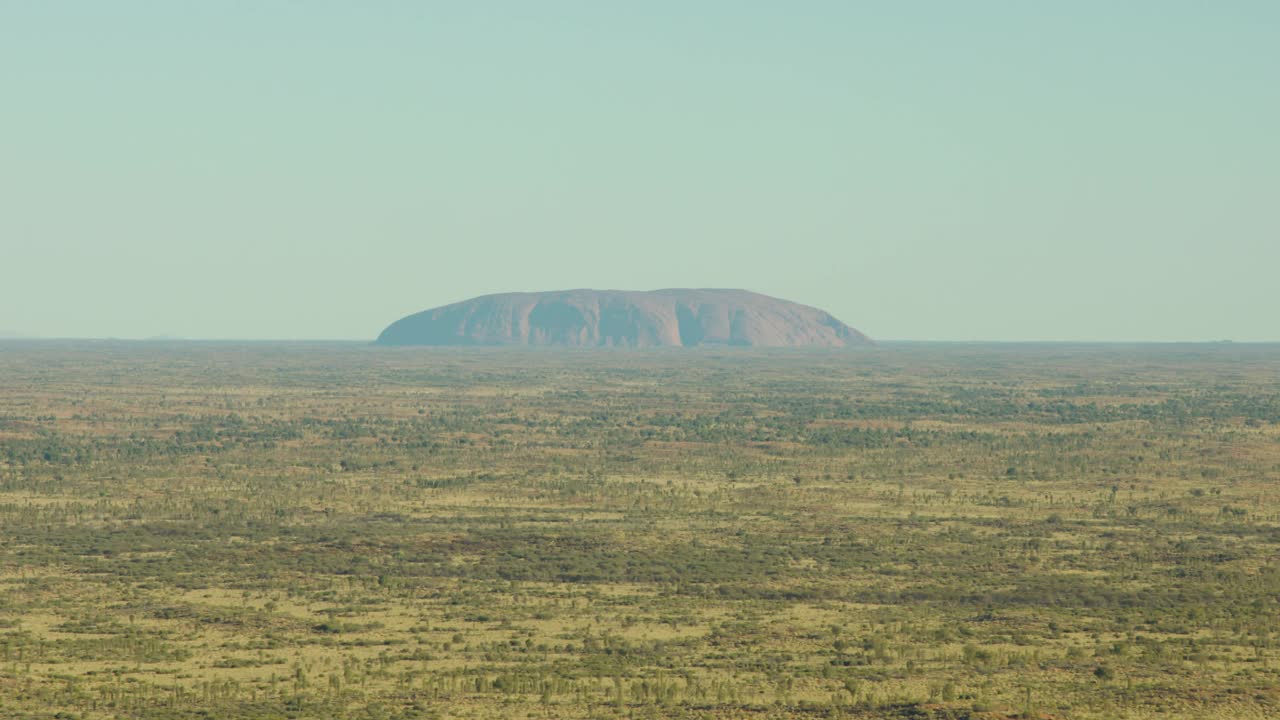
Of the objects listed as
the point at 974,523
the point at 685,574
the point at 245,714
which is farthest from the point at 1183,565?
the point at 245,714

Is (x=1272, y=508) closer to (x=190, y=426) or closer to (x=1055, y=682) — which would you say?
(x=1055, y=682)

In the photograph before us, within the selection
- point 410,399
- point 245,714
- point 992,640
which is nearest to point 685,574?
point 992,640

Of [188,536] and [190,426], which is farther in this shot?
[190,426]

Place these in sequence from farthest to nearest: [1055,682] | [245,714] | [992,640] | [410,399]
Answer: [410,399] < [992,640] < [1055,682] < [245,714]

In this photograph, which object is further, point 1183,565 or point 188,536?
point 188,536

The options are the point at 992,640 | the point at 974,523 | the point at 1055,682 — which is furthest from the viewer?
the point at 974,523

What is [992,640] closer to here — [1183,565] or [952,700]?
[952,700]
